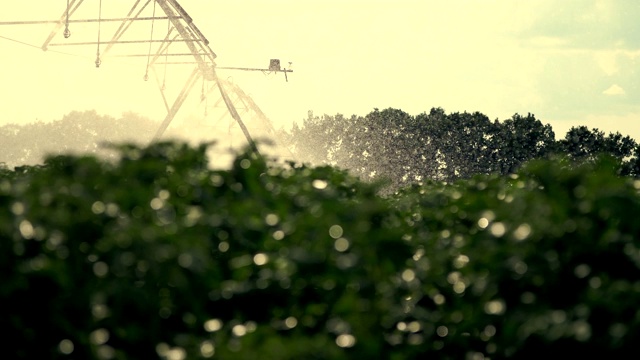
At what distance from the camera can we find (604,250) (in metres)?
5.61

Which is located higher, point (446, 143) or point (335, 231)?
point (446, 143)

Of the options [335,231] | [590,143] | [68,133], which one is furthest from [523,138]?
[335,231]

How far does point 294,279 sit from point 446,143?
7168 centimetres

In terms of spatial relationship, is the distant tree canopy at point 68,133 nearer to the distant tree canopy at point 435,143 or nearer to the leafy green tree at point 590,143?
the distant tree canopy at point 435,143

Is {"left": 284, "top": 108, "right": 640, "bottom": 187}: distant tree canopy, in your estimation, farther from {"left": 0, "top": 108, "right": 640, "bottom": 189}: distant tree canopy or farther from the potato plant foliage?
the potato plant foliage

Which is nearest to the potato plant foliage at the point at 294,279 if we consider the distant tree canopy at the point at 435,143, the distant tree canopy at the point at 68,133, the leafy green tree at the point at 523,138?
the distant tree canopy at the point at 435,143

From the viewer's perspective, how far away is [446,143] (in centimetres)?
7656

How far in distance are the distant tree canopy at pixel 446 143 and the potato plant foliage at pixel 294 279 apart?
66.7 metres

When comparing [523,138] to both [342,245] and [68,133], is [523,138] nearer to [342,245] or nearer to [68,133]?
[68,133]

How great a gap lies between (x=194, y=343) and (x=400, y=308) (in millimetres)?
1220

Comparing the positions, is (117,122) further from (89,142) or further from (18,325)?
(18,325)

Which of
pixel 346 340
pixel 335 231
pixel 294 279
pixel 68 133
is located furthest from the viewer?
pixel 68 133

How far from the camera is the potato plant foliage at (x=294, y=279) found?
5172 mm

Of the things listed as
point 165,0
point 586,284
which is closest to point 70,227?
point 586,284
